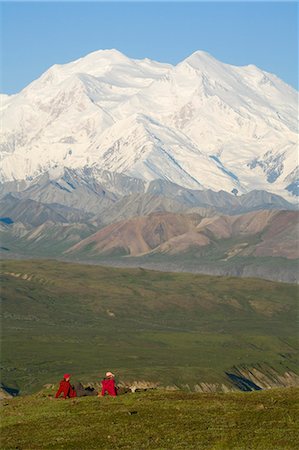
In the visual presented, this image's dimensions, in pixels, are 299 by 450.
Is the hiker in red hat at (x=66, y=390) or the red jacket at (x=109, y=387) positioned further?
the hiker in red hat at (x=66, y=390)

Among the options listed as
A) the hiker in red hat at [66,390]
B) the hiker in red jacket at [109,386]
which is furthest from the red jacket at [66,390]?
the hiker in red jacket at [109,386]

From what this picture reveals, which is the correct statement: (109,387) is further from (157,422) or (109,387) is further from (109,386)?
(157,422)

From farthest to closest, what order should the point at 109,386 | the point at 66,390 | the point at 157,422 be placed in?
Answer: the point at 66,390 < the point at 109,386 < the point at 157,422

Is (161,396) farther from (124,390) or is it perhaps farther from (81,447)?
(81,447)

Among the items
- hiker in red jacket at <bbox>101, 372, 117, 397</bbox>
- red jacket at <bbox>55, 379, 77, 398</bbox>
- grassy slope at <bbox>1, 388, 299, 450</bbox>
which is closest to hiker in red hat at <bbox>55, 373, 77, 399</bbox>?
red jacket at <bbox>55, 379, 77, 398</bbox>

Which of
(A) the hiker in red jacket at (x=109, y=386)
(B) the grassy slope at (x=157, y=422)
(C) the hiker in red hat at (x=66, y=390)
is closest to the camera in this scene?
(B) the grassy slope at (x=157, y=422)

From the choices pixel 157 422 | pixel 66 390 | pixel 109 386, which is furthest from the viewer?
pixel 66 390

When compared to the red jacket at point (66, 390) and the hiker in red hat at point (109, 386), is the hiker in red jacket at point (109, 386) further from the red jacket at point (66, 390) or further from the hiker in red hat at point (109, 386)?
the red jacket at point (66, 390)

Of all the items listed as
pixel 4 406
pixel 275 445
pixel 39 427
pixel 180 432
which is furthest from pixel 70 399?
pixel 275 445

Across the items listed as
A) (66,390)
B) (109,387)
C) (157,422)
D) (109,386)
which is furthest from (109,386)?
(157,422)
